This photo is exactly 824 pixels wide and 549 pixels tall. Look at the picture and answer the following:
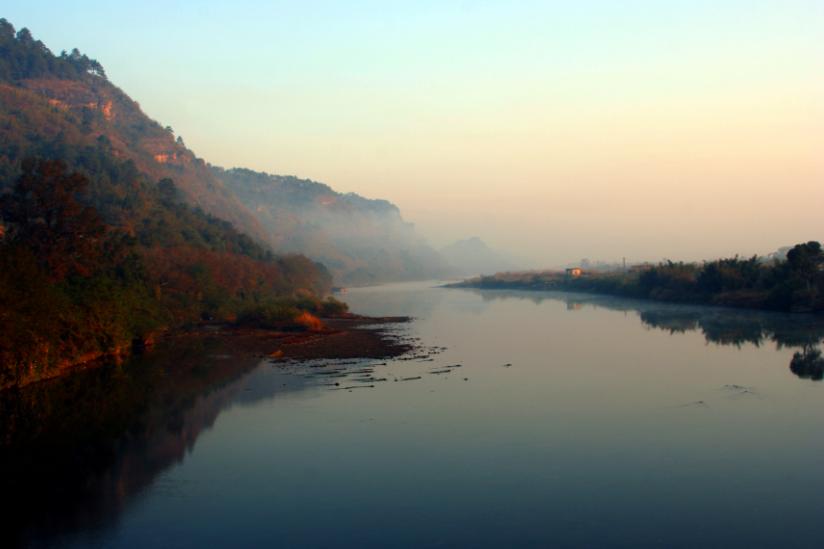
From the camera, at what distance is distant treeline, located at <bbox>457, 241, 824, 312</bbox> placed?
48.3 metres

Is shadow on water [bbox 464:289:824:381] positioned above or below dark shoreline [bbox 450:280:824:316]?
below

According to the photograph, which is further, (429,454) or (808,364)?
(808,364)

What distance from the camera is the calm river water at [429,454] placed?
1145cm

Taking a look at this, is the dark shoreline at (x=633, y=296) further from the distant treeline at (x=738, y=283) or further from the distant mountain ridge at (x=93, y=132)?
the distant mountain ridge at (x=93, y=132)

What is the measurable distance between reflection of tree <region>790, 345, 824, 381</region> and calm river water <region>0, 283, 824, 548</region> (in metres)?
0.12

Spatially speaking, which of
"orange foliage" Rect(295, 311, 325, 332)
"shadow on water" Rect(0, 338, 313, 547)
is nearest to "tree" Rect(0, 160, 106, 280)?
→ "shadow on water" Rect(0, 338, 313, 547)

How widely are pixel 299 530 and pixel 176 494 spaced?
3.18 metres

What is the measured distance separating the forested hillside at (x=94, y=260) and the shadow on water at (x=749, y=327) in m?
24.1

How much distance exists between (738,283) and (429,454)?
50.9 metres

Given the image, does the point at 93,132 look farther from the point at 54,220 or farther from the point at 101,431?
the point at 101,431

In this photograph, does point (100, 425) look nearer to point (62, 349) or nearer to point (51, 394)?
point (51, 394)

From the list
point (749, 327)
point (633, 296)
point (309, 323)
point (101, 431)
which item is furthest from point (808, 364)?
point (633, 296)

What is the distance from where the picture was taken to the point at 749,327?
39.9 meters

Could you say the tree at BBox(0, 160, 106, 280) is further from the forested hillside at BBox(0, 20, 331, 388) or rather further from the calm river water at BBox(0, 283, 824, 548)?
the calm river water at BBox(0, 283, 824, 548)
